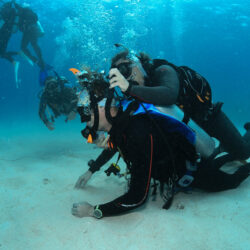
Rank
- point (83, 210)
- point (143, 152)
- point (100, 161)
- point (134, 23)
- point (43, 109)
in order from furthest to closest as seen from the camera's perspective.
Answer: point (134, 23), point (43, 109), point (100, 161), point (83, 210), point (143, 152)

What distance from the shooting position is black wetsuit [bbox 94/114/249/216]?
232 centimetres

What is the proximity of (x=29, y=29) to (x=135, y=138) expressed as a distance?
12.1 metres

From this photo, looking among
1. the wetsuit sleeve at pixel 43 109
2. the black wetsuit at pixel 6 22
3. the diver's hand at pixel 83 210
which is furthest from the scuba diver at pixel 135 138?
the black wetsuit at pixel 6 22

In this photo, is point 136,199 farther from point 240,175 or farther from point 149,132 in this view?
point 240,175

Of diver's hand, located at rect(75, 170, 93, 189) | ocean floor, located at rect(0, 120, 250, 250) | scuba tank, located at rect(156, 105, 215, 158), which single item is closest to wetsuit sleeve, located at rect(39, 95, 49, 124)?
ocean floor, located at rect(0, 120, 250, 250)

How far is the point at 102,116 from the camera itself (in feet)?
8.09

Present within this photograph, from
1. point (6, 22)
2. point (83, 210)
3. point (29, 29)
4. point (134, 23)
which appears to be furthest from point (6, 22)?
point (134, 23)

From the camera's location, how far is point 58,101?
615 cm

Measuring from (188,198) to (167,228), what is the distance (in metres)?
0.95

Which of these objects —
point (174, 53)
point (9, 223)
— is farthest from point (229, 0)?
point (174, 53)

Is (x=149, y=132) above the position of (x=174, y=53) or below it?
above

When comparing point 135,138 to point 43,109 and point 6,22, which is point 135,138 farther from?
point 6,22

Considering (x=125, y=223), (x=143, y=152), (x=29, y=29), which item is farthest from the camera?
(x=29, y=29)

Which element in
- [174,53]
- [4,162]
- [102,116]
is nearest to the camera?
[102,116]
